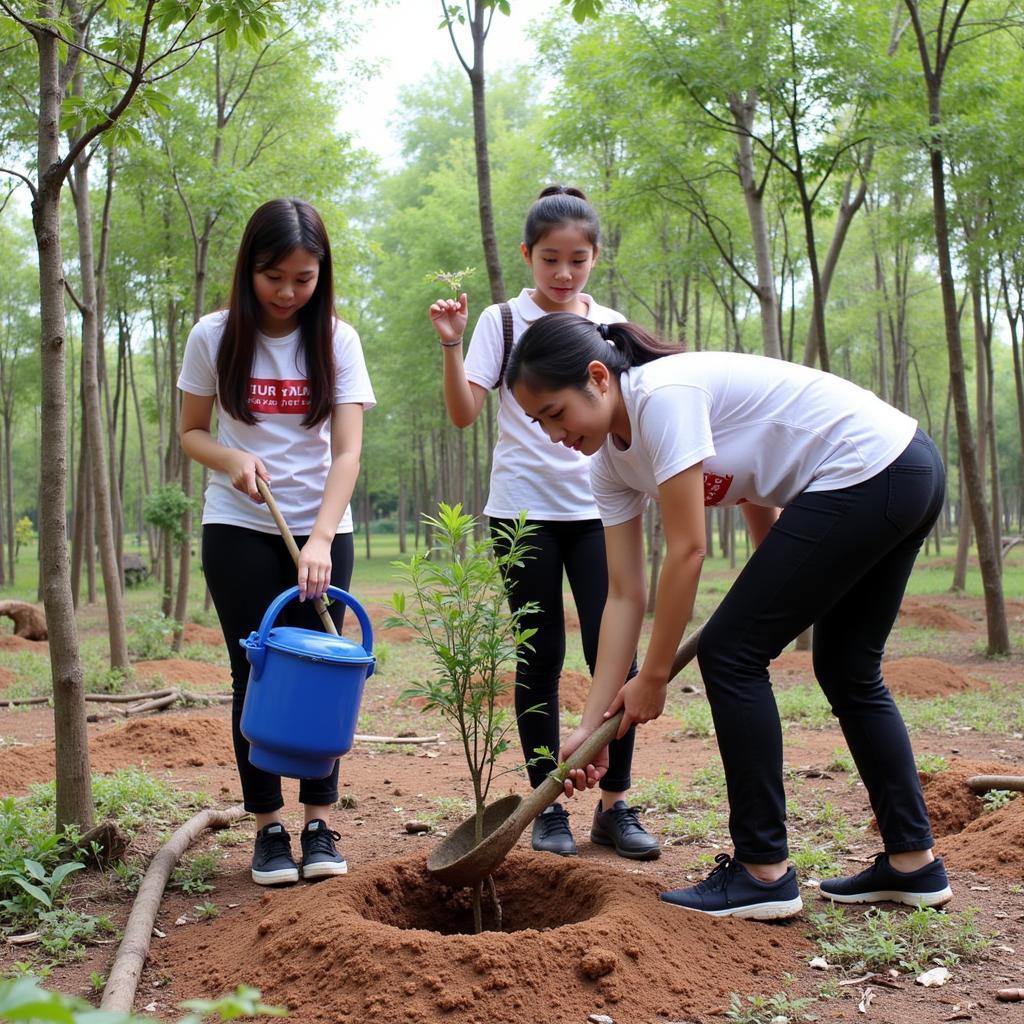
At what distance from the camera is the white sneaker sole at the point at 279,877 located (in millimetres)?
Answer: 3088

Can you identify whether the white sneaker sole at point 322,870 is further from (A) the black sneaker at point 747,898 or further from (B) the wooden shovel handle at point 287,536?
(A) the black sneaker at point 747,898

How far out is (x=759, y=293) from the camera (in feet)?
31.0

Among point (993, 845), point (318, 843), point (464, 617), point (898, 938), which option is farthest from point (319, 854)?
point (993, 845)

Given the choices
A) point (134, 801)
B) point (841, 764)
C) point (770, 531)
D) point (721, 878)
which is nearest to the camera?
point (770, 531)

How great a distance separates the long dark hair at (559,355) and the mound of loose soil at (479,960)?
1268mm

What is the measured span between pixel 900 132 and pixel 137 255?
10.2 metres

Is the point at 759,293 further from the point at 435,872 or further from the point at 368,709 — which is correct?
the point at 435,872

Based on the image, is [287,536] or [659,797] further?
[659,797]

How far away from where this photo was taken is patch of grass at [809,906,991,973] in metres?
2.49

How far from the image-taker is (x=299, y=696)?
8.74 feet

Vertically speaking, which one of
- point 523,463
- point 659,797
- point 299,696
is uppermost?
point 523,463

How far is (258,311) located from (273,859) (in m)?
1.60

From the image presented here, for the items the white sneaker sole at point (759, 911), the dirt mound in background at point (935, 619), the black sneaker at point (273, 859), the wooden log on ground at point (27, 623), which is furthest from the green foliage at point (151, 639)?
the white sneaker sole at point (759, 911)

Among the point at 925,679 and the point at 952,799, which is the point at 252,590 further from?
the point at 925,679
